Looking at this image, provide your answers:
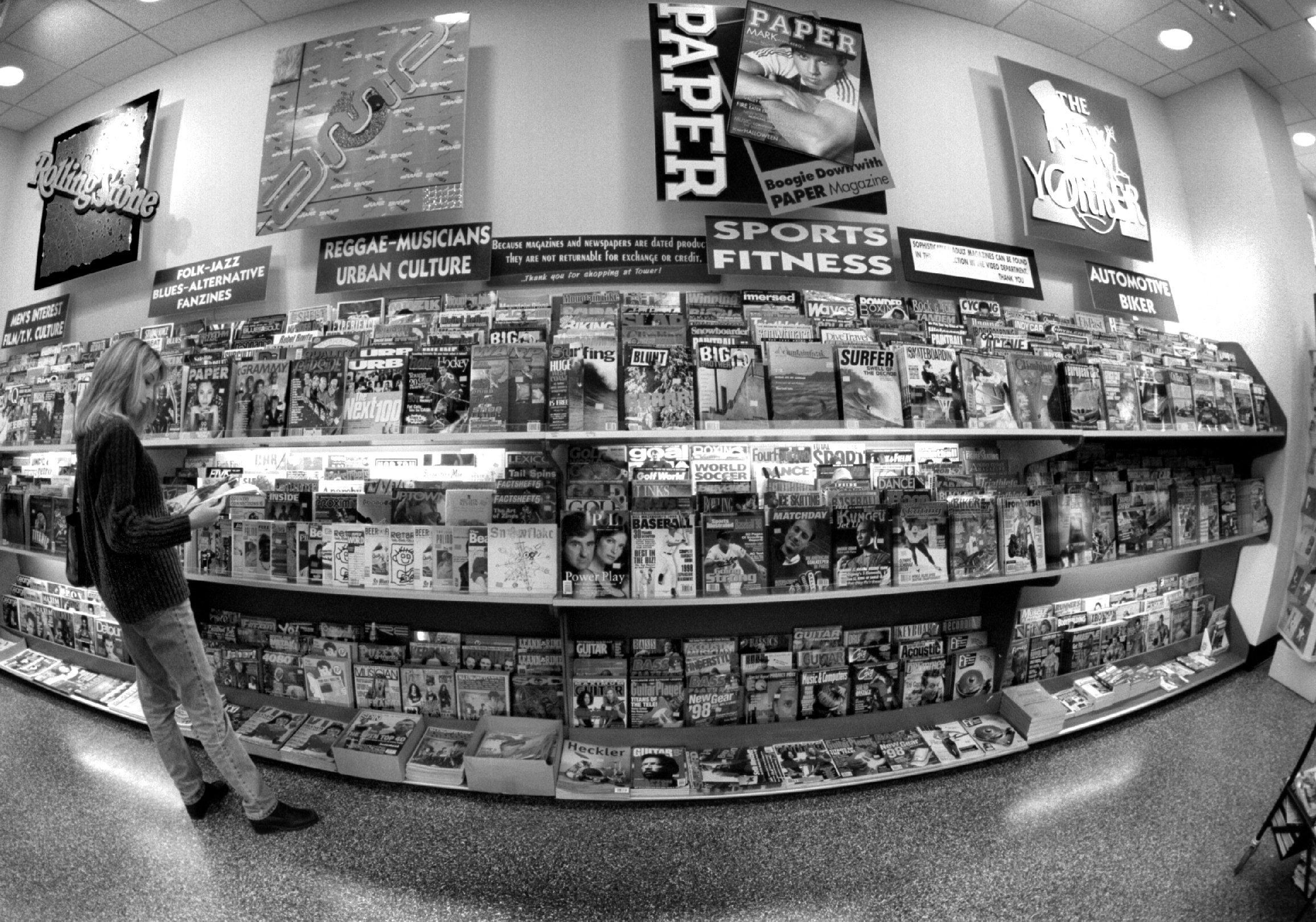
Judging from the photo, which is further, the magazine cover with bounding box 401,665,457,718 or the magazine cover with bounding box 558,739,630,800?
the magazine cover with bounding box 401,665,457,718

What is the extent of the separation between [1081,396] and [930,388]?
82 cm

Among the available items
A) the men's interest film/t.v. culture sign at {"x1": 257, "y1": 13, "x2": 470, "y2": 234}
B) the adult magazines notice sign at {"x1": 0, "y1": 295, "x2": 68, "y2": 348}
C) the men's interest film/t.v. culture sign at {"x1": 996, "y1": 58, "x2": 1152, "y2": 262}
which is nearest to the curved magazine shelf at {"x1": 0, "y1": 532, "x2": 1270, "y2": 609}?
the men's interest film/t.v. culture sign at {"x1": 257, "y1": 13, "x2": 470, "y2": 234}

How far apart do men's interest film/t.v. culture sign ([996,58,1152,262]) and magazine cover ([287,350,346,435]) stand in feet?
11.1

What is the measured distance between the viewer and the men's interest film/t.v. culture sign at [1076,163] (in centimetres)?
263

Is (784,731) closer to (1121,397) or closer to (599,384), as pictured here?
(599,384)

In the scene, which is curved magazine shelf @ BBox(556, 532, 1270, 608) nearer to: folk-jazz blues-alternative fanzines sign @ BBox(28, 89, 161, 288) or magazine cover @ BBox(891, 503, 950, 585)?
magazine cover @ BBox(891, 503, 950, 585)

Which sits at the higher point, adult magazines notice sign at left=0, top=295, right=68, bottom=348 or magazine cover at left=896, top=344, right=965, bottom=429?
adult magazines notice sign at left=0, top=295, right=68, bottom=348

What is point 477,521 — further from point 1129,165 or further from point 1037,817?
point 1129,165

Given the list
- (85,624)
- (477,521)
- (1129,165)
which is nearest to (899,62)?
(1129,165)

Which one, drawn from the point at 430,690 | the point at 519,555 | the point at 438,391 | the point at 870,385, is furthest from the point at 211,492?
the point at 870,385

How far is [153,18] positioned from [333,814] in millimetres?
4032

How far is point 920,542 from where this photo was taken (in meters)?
1.93

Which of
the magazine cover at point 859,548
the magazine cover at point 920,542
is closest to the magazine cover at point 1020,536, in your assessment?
the magazine cover at point 920,542

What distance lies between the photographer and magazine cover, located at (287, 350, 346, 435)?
1.94 meters
